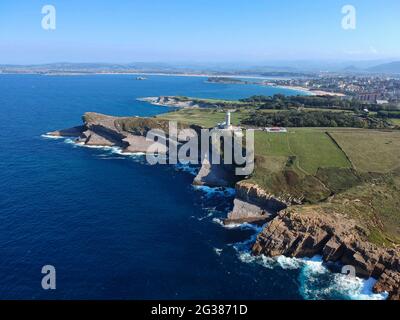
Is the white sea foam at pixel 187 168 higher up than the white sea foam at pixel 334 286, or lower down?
higher up

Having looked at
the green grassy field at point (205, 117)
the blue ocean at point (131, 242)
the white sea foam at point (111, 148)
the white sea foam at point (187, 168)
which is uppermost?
the green grassy field at point (205, 117)

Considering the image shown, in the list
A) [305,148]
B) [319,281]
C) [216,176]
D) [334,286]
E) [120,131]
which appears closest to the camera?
[334,286]

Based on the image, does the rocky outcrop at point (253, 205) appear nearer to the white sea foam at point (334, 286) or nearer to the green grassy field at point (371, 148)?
the white sea foam at point (334, 286)

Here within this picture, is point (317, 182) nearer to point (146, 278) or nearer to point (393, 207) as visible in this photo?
point (393, 207)

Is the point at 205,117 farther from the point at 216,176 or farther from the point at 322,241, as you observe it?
the point at 322,241

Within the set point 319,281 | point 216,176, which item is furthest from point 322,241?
point 216,176

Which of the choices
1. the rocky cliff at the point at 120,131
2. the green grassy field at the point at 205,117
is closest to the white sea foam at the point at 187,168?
the rocky cliff at the point at 120,131

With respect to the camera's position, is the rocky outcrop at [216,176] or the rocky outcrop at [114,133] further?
the rocky outcrop at [114,133]
